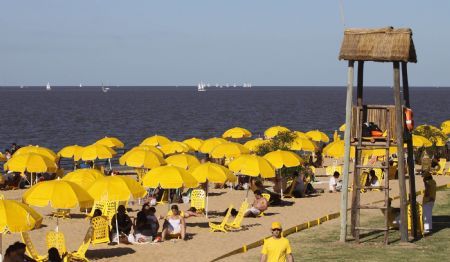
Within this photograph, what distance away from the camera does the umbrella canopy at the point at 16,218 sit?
575 inches

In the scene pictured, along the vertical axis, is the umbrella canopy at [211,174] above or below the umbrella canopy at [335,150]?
below

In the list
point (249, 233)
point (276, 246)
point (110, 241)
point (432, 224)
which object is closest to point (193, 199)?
point (249, 233)

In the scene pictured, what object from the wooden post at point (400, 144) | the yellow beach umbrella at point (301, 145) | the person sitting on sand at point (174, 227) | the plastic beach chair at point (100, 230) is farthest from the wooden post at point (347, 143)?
the yellow beach umbrella at point (301, 145)

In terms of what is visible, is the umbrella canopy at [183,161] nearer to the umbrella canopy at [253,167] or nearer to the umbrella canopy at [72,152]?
the umbrella canopy at [253,167]

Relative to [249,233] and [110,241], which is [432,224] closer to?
[249,233]

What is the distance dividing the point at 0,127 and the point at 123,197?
271 ft

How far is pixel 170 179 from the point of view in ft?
69.9

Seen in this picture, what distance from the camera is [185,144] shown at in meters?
38.6

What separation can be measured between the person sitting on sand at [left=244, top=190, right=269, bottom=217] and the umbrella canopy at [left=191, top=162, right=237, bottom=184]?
1.11 meters

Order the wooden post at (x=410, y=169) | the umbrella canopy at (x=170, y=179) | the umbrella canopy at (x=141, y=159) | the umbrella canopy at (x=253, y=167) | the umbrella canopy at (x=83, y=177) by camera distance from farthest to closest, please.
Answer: the umbrella canopy at (x=141, y=159), the umbrella canopy at (x=253, y=167), the umbrella canopy at (x=83, y=177), the umbrella canopy at (x=170, y=179), the wooden post at (x=410, y=169)

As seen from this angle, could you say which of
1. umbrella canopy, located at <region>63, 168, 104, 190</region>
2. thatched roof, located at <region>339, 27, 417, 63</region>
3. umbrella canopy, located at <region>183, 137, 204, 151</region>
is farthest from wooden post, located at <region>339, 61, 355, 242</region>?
umbrella canopy, located at <region>183, 137, 204, 151</region>

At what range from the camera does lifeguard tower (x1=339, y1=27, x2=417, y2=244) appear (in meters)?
18.7

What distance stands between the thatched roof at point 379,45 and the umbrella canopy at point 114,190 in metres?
5.80

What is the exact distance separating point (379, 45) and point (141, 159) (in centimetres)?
1233
